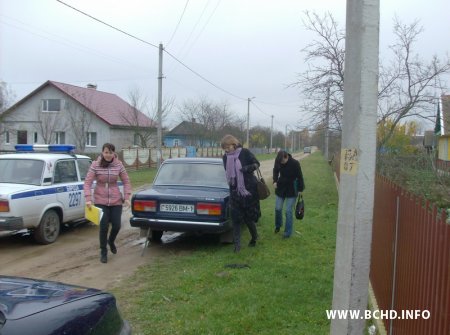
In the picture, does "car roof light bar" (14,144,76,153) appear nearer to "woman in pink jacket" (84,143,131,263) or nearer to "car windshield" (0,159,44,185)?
"car windshield" (0,159,44,185)

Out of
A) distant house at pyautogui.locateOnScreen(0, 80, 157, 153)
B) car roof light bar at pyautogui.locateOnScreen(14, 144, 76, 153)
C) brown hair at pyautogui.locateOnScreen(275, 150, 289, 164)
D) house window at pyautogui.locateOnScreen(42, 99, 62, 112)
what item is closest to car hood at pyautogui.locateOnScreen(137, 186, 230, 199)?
brown hair at pyautogui.locateOnScreen(275, 150, 289, 164)

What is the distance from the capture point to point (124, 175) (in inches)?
293

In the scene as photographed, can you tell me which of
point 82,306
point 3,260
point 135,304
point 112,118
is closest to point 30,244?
point 3,260

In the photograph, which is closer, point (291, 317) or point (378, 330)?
point (378, 330)

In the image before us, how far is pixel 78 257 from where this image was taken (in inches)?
291

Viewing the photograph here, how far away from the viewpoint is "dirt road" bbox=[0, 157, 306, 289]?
630 cm

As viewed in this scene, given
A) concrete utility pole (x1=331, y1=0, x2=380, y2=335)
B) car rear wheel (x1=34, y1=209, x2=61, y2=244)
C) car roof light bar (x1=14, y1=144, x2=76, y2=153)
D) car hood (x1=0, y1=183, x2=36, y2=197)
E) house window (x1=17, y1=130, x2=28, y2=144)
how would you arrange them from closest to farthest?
concrete utility pole (x1=331, y1=0, x2=380, y2=335) < car hood (x1=0, y1=183, x2=36, y2=197) < car rear wheel (x1=34, y1=209, x2=61, y2=244) < car roof light bar (x1=14, y1=144, x2=76, y2=153) < house window (x1=17, y1=130, x2=28, y2=144)

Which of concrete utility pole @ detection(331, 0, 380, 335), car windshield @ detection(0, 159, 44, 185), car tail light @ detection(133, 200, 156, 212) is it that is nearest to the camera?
concrete utility pole @ detection(331, 0, 380, 335)

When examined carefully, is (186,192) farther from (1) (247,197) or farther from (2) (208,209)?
(1) (247,197)

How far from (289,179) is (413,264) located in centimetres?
503

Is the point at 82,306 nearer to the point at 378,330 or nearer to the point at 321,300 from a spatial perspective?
the point at 378,330

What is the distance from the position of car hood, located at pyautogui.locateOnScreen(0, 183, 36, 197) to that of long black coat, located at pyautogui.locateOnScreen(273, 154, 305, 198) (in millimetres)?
4224

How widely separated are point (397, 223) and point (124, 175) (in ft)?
15.3

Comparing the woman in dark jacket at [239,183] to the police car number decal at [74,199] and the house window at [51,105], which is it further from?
the house window at [51,105]
